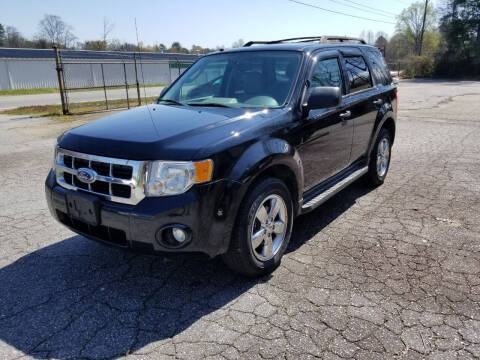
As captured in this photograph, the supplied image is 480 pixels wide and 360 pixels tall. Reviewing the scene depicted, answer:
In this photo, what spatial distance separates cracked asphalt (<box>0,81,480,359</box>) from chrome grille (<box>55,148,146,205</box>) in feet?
1.81

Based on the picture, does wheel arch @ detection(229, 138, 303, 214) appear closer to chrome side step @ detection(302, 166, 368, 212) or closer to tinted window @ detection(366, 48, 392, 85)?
chrome side step @ detection(302, 166, 368, 212)

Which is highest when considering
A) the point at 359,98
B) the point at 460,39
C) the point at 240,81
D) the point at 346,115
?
the point at 460,39

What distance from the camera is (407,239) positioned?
13.2 feet

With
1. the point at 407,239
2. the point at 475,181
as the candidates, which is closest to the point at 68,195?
the point at 407,239

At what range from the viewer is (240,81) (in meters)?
4.03

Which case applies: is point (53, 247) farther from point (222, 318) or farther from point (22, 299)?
point (222, 318)

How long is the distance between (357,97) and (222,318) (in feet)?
10.2

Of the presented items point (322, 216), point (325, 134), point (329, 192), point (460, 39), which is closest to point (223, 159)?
point (325, 134)

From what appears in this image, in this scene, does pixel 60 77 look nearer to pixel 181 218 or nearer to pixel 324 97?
pixel 324 97

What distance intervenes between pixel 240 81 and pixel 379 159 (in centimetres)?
268

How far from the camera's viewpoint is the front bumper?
8.66ft

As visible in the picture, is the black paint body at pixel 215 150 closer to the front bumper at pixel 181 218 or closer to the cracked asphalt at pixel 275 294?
the front bumper at pixel 181 218

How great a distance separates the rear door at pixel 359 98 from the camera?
180 inches

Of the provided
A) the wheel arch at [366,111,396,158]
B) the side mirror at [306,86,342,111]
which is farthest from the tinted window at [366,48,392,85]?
the side mirror at [306,86,342,111]
